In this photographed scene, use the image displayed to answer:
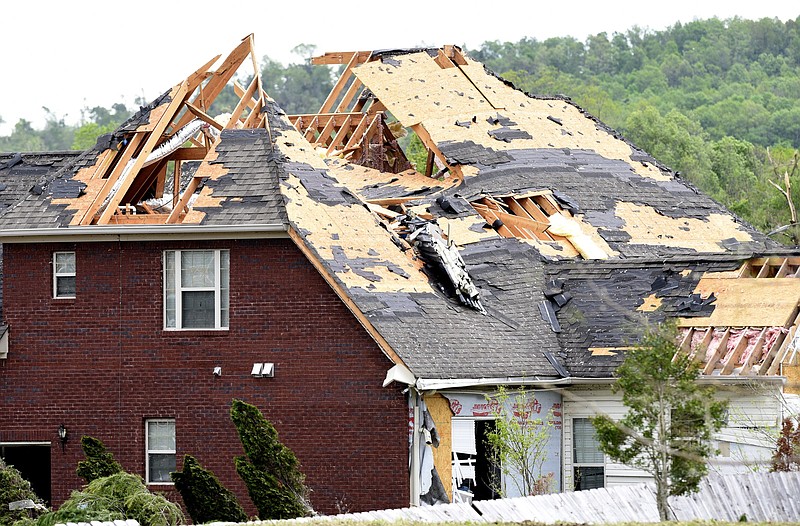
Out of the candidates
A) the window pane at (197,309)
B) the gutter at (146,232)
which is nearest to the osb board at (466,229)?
the gutter at (146,232)

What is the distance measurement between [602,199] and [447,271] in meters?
7.09

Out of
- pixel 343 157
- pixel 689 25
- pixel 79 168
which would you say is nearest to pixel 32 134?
pixel 689 25

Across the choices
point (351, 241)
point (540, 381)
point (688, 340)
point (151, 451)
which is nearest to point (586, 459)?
point (540, 381)

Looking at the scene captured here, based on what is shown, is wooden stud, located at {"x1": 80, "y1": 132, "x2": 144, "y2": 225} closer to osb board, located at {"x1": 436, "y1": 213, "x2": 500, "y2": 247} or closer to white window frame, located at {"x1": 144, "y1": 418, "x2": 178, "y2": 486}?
white window frame, located at {"x1": 144, "y1": 418, "x2": 178, "y2": 486}

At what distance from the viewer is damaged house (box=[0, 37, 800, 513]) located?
22.3 metres

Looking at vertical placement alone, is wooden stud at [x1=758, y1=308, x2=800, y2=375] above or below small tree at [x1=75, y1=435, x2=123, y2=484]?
above

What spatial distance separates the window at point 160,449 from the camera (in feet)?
75.9

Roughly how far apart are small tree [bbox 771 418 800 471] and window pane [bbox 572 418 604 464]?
3707 mm

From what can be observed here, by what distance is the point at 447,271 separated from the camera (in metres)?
24.8

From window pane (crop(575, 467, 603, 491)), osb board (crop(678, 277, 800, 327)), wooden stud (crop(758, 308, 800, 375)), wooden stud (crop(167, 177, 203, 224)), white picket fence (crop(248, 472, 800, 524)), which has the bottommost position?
white picket fence (crop(248, 472, 800, 524))

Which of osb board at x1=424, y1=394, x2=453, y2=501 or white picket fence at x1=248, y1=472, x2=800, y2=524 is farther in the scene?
osb board at x1=424, y1=394, x2=453, y2=501

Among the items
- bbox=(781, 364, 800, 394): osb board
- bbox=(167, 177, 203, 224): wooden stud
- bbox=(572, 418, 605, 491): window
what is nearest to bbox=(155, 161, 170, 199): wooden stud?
bbox=(167, 177, 203, 224): wooden stud

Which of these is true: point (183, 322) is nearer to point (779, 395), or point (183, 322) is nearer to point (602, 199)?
point (779, 395)

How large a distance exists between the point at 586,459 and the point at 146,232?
23.5 ft
